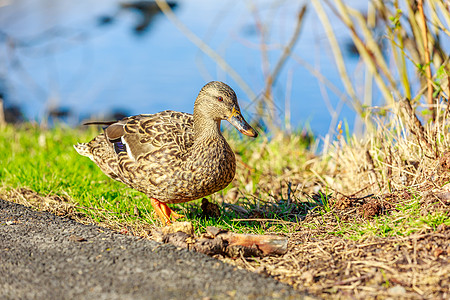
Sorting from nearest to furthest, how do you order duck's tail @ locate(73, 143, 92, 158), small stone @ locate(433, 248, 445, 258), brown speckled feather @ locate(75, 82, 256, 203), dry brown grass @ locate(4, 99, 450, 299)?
dry brown grass @ locate(4, 99, 450, 299), small stone @ locate(433, 248, 445, 258), brown speckled feather @ locate(75, 82, 256, 203), duck's tail @ locate(73, 143, 92, 158)

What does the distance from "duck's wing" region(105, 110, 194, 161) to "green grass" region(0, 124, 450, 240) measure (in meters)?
0.52

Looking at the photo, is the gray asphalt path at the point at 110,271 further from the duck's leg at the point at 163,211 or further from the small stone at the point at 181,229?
the duck's leg at the point at 163,211

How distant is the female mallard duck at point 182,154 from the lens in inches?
156

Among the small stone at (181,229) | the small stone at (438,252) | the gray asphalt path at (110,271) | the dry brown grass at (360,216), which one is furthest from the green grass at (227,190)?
the gray asphalt path at (110,271)

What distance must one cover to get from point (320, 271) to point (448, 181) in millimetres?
1421

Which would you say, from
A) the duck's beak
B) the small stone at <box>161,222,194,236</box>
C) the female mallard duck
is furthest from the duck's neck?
the small stone at <box>161,222,194,236</box>

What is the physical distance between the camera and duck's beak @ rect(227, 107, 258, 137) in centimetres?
402

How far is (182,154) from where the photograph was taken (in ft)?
13.2

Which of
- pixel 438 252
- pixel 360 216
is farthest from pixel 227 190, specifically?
pixel 438 252

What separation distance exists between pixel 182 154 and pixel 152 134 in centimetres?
37

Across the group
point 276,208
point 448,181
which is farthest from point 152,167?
point 448,181

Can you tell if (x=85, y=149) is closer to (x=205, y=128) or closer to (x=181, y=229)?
(x=205, y=128)

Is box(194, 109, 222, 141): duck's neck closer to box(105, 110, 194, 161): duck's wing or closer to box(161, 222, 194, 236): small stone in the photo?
box(105, 110, 194, 161): duck's wing

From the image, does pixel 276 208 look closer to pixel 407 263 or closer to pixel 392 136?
pixel 392 136
